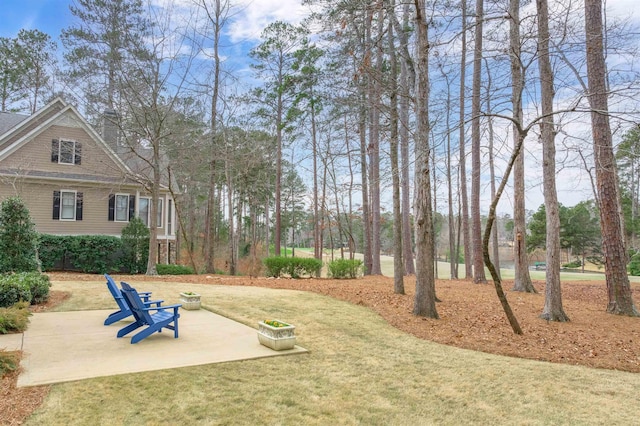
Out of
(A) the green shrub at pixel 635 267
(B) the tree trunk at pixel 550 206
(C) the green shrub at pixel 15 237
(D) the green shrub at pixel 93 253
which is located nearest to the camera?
(B) the tree trunk at pixel 550 206

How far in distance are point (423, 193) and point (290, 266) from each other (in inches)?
366

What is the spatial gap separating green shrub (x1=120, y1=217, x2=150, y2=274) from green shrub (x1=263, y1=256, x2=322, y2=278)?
6.23 m

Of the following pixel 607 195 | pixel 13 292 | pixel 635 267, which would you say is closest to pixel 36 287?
pixel 13 292

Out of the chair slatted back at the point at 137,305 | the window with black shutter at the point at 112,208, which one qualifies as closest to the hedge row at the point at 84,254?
the window with black shutter at the point at 112,208

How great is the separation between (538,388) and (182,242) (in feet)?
106

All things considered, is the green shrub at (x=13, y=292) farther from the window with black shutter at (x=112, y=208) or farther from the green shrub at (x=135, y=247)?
the window with black shutter at (x=112, y=208)

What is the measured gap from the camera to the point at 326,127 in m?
22.4

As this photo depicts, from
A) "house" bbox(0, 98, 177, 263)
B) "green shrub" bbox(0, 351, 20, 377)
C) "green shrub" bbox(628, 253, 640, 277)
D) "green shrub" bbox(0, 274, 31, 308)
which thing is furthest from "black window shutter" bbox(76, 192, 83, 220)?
"green shrub" bbox(628, 253, 640, 277)

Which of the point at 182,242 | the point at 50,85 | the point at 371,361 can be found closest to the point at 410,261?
the point at 371,361

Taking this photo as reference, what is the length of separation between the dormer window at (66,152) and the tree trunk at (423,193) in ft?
56.9

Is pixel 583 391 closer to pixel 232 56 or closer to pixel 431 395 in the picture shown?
pixel 431 395

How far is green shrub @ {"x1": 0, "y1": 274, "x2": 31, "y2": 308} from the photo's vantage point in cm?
778

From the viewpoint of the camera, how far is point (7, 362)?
14.7 ft

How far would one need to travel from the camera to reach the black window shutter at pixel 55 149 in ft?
62.6
